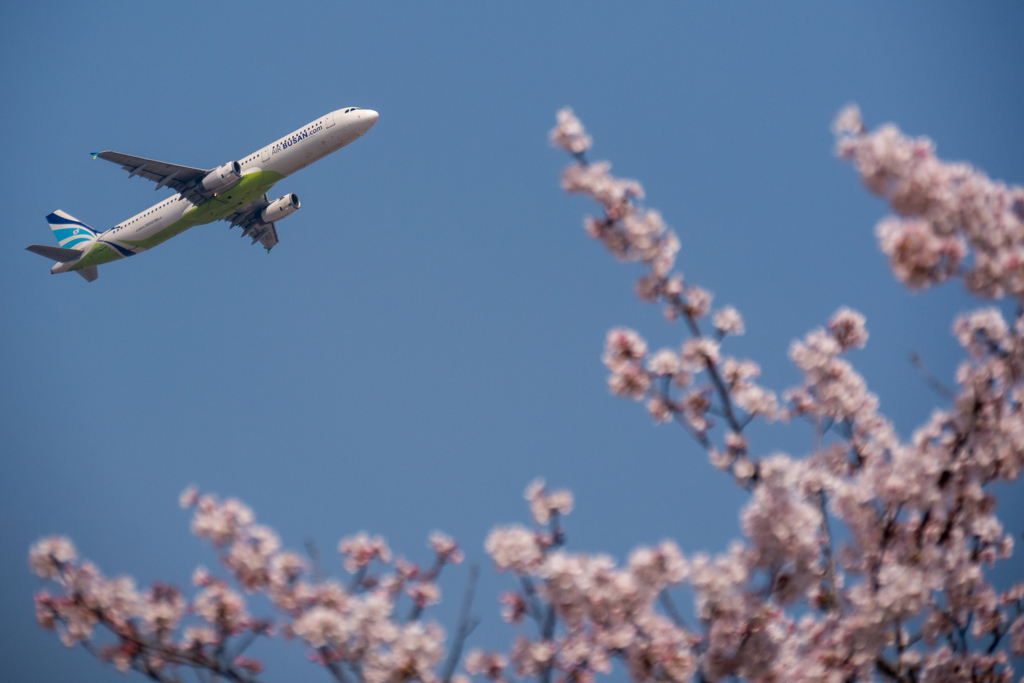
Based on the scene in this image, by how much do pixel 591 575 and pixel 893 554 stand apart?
3.79 m

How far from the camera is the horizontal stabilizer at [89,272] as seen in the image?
165 ft

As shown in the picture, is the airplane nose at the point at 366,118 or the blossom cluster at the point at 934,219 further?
the airplane nose at the point at 366,118

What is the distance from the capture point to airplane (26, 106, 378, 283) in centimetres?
4056

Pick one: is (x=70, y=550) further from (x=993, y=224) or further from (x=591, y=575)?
(x=993, y=224)

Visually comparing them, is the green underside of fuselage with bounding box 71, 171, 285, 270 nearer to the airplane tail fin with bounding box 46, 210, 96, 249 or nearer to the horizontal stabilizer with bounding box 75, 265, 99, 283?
the horizontal stabilizer with bounding box 75, 265, 99, 283

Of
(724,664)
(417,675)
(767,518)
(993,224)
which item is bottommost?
(417,675)

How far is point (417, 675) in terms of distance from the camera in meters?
7.52

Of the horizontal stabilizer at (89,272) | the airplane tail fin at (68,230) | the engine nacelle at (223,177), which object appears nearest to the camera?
the engine nacelle at (223,177)

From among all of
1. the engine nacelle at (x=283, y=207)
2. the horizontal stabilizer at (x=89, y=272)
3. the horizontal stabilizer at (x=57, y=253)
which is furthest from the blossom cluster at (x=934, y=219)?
the horizontal stabilizer at (x=89, y=272)

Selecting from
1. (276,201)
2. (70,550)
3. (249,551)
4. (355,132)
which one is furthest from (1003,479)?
(276,201)

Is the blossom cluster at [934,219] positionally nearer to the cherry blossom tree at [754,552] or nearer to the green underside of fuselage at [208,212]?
the cherry blossom tree at [754,552]

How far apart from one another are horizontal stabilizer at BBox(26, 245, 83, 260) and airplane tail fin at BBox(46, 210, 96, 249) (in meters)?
3.63

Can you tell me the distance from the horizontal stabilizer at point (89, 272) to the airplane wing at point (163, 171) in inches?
379

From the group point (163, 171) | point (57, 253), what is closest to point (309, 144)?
point (163, 171)
